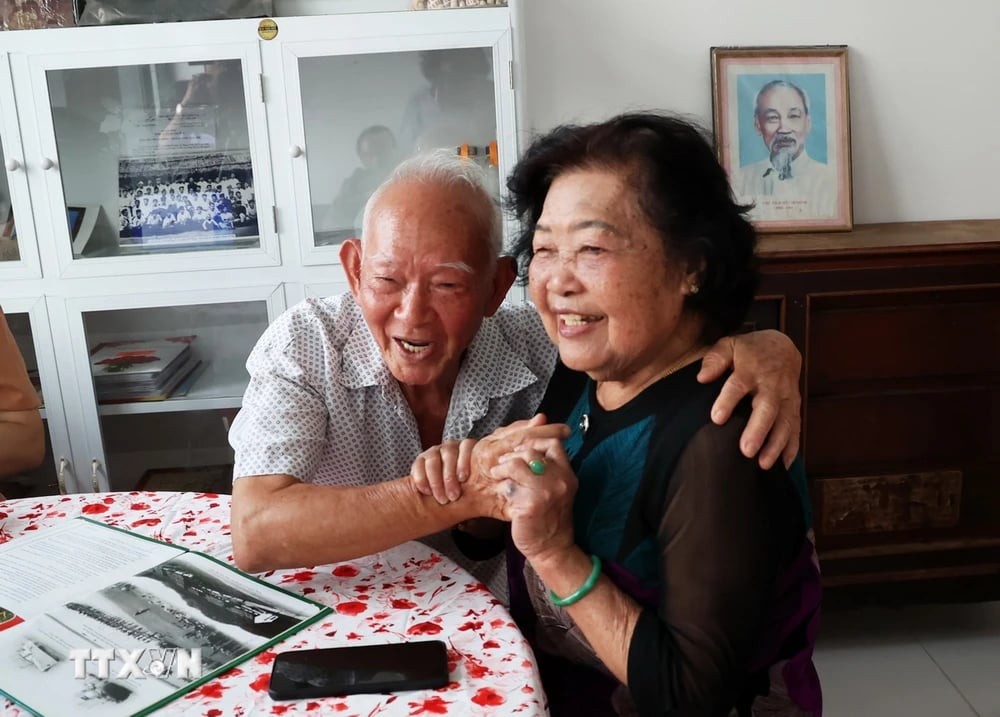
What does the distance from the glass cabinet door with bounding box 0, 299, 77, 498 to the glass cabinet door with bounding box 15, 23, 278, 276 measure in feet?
0.55

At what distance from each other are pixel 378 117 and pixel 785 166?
115 centimetres

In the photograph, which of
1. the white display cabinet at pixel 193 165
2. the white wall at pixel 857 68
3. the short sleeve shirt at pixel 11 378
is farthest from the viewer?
the white wall at pixel 857 68

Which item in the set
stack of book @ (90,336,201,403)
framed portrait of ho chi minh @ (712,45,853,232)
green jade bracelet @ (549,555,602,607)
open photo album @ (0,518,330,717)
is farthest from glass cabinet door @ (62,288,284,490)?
green jade bracelet @ (549,555,602,607)

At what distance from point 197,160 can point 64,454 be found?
870mm

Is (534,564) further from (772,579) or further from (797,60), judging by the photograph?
(797,60)

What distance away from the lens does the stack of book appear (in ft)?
7.70

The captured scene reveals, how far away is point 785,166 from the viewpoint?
2.48m

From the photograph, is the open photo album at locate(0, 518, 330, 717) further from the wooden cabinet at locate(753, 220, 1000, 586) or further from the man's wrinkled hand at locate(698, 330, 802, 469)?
the wooden cabinet at locate(753, 220, 1000, 586)

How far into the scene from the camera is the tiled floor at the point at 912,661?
6.77ft

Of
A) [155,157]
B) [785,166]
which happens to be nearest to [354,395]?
[155,157]

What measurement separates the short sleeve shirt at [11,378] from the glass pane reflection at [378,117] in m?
0.76

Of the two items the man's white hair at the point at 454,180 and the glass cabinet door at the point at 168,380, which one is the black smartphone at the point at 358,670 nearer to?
the man's white hair at the point at 454,180

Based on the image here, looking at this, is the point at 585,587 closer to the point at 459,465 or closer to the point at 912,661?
the point at 459,465

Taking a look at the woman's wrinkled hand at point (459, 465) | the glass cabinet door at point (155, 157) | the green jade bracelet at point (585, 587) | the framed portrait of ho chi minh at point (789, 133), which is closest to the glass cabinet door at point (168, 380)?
the glass cabinet door at point (155, 157)
